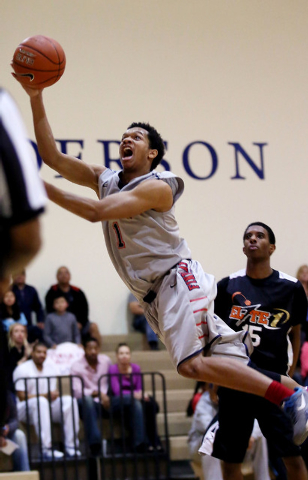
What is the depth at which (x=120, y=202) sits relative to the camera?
11.4 ft

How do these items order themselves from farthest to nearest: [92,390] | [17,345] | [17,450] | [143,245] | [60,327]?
[60,327] → [17,345] → [92,390] → [17,450] → [143,245]

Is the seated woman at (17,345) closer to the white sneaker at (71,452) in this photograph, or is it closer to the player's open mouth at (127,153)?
the white sneaker at (71,452)

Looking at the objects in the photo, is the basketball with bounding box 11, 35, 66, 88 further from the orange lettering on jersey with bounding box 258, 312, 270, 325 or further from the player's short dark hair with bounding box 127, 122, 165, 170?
the orange lettering on jersey with bounding box 258, 312, 270, 325

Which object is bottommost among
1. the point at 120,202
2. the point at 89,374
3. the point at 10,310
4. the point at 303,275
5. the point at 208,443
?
the point at 89,374

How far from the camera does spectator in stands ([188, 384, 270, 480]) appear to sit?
21.5ft

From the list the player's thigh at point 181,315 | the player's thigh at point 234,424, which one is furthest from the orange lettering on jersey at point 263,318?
the player's thigh at point 181,315

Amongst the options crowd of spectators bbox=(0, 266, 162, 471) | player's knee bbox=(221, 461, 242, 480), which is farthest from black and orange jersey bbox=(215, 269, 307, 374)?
crowd of spectators bbox=(0, 266, 162, 471)

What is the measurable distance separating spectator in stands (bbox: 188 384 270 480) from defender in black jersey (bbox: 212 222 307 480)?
6.62 feet

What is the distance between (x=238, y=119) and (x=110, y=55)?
237 centimetres

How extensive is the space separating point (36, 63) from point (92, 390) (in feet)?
16.2

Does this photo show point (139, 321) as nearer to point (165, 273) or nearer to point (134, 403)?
point (134, 403)

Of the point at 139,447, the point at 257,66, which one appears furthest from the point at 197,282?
the point at 257,66

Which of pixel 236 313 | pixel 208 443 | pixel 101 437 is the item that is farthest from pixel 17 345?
pixel 236 313

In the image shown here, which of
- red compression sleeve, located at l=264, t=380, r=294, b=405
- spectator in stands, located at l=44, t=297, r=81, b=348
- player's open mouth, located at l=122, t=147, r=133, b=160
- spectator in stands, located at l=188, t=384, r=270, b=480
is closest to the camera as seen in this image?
red compression sleeve, located at l=264, t=380, r=294, b=405
